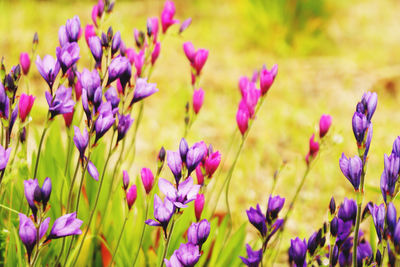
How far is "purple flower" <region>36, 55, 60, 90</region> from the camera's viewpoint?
117 centimetres

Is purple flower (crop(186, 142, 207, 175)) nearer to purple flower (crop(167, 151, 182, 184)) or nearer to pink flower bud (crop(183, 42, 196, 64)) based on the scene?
purple flower (crop(167, 151, 182, 184))

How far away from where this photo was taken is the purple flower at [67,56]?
3.85 ft

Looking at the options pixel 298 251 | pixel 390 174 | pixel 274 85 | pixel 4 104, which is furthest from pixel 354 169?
pixel 274 85

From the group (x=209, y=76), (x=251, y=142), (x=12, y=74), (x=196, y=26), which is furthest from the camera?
(x=196, y=26)

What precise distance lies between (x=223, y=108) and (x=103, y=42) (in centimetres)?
326

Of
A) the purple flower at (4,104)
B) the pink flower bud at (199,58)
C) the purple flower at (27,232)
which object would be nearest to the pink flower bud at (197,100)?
the pink flower bud at (199,58)

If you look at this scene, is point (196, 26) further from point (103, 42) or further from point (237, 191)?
point (103, 42)

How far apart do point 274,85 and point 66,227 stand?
425cm

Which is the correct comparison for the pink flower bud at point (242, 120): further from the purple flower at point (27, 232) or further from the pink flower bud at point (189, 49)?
the purple flower at point (27, 232)

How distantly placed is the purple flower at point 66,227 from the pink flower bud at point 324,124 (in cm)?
96

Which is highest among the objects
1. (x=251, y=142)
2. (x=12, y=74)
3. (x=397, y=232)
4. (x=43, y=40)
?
(x=12, y=74)

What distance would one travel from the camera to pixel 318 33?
6.02 metres

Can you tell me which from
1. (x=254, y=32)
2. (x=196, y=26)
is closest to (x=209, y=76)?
(x=254, y=32)

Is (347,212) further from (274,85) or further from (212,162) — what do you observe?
(274,85)
